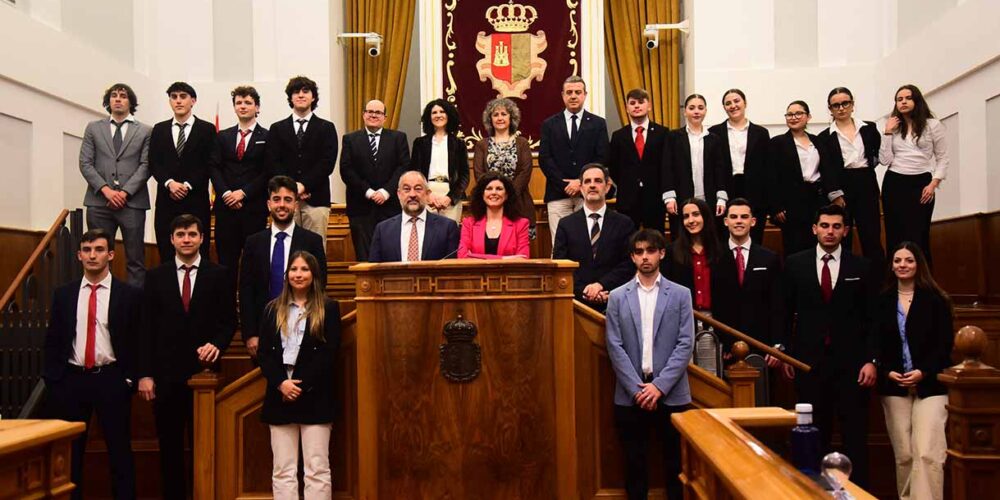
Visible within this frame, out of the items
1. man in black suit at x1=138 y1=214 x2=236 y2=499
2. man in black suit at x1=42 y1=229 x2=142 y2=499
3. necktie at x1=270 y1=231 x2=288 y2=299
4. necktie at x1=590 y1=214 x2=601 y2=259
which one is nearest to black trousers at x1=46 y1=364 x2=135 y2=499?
man in black suit at x1=42 y1=229 x2=142 y2=499

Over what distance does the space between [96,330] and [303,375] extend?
3.57 ft

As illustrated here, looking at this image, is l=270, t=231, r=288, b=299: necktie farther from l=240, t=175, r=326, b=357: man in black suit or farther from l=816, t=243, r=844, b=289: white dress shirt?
l=816, t=243, r=844, b=289: white dress shirt

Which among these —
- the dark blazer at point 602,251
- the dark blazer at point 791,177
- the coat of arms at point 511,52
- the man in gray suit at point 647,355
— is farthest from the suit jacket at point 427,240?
the coat of arms at point 511,52

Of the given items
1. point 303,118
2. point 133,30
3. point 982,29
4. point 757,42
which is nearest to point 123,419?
point 303,118

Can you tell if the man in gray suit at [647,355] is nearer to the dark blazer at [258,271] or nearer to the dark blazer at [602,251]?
the dark blazer at [602,251]

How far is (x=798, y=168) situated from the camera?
6.83 m

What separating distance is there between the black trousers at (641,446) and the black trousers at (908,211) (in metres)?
2.34

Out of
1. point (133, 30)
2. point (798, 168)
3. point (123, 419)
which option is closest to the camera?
point (123, 419)

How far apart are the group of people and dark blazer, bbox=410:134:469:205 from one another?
15mm

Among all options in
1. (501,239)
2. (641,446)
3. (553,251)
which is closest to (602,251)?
(553,251)

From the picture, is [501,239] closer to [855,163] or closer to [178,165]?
[178,165]

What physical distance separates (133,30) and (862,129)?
638 cm

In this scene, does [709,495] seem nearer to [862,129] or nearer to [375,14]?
[862,129]

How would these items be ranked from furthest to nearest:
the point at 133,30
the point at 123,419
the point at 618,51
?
the point at 618,51 → the point at 133,30 → the point at 123,419
